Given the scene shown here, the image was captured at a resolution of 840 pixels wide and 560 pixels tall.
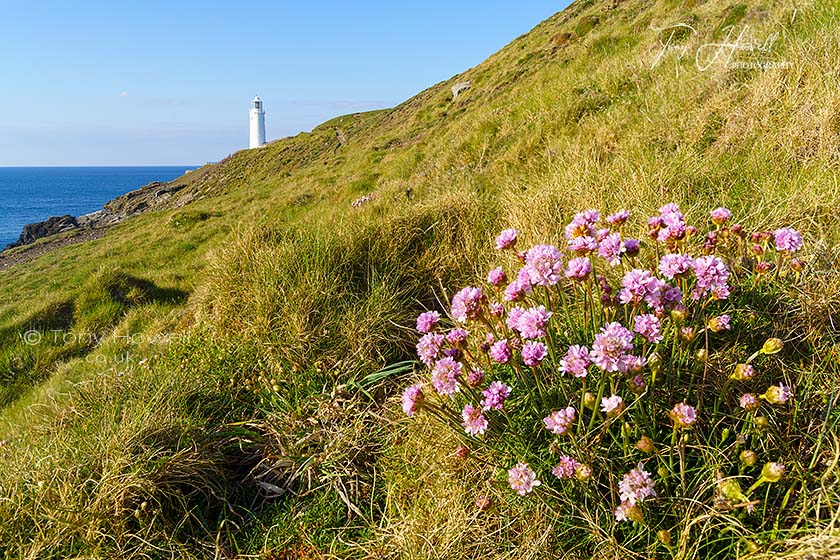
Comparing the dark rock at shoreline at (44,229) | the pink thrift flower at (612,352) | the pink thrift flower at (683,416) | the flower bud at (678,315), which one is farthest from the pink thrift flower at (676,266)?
the dark rock at shoreline at (44,229)

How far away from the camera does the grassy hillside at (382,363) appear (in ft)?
7.48

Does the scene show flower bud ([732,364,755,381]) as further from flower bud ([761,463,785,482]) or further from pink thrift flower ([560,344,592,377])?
pink thrift flower ([560,344,592,377])

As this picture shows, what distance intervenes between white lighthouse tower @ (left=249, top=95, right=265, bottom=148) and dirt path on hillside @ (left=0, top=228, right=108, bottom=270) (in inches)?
2846

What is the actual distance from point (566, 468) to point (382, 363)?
1.95 metres

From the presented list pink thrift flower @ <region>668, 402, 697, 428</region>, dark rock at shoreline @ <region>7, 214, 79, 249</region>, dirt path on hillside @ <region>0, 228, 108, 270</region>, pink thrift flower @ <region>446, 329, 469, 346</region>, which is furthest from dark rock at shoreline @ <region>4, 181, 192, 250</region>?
pink thrift flower @ <region>668, 402, 697, 428</region>

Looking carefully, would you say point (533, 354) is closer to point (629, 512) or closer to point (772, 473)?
point (629, 512)

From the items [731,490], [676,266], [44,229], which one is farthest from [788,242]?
[44,229]

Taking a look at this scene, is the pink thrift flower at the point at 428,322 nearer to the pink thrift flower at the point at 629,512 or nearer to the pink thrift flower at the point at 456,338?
the pink thrift flower at the point at 456,338

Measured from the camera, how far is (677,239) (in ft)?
7.14

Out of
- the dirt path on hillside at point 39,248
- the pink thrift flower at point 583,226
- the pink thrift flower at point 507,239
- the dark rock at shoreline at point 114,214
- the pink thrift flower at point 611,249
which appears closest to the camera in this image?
the pink thrift flower at point 611,249

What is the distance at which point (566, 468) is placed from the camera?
74.6 inches

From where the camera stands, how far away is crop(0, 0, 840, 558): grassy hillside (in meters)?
2.28

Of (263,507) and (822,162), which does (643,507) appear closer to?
(263,507)

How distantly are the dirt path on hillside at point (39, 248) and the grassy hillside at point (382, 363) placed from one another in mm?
27521
